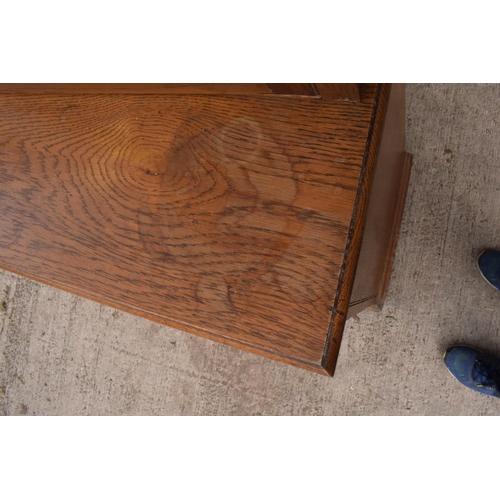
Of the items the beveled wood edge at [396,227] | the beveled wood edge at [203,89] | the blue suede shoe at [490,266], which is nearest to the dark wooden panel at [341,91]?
the beveled wood edge at [203,89]

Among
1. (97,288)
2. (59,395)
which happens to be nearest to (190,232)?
(97,288)

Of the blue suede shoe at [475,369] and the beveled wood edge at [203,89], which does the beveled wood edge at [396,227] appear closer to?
the blue suede shoe at [475,369]

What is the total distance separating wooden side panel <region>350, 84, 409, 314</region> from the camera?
82cm

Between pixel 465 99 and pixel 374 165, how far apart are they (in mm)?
817

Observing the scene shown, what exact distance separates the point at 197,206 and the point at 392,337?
90cm

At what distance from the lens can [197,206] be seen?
2.43 ft

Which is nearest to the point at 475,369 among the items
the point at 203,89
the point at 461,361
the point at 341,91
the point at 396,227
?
the point at 461,361

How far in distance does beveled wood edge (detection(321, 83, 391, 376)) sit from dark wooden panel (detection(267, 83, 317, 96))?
105mm

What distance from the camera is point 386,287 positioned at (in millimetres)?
1314

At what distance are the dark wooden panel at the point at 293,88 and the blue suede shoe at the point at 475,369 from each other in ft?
3.18

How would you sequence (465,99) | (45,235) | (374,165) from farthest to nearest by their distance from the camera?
(465,99) < (45,235) < (374,165)

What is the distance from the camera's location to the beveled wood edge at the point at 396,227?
4.15 feet

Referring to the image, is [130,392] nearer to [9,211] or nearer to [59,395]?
[59,395]

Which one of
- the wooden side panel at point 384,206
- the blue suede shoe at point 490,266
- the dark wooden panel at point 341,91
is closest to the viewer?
the dark wooden panel at point 341,91
